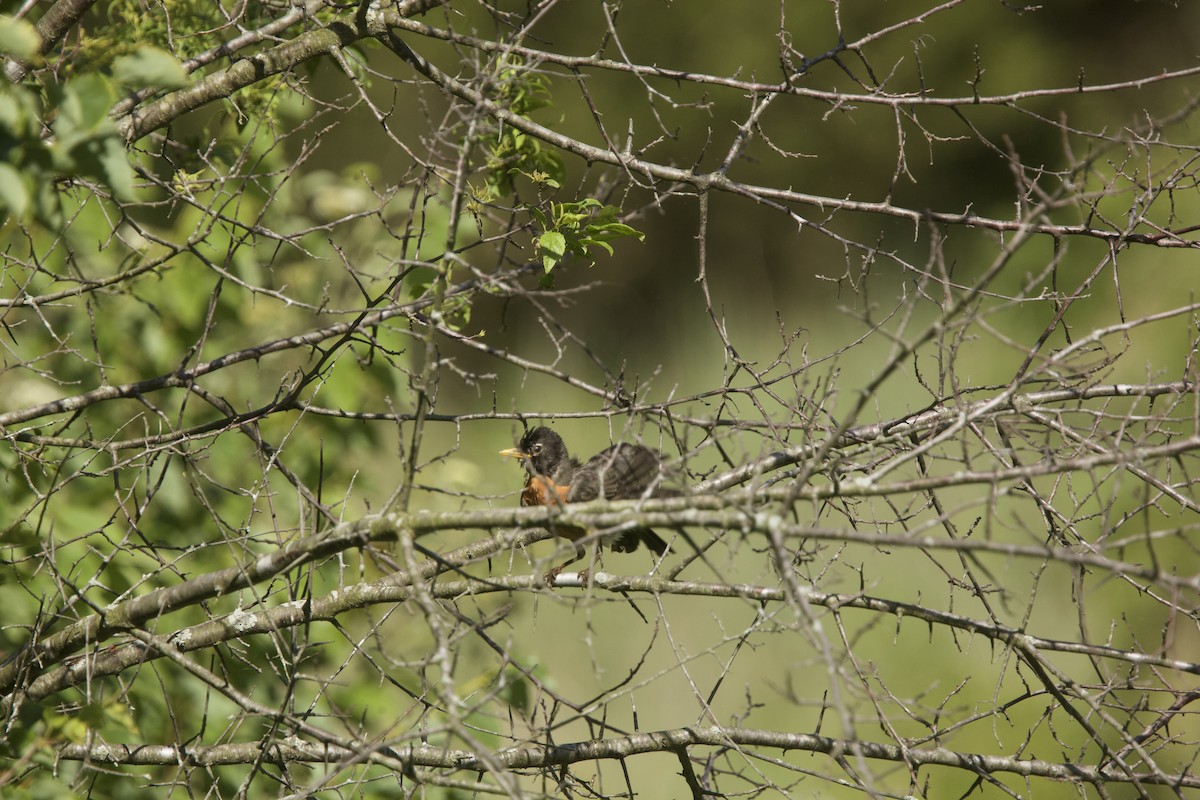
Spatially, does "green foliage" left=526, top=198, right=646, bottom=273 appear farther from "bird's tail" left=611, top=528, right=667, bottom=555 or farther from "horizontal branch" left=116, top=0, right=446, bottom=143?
"bird's tail" left=611, top=528, right=667, bottom=555

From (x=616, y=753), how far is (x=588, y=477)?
117 centimetres

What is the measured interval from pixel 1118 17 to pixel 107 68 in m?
8.13

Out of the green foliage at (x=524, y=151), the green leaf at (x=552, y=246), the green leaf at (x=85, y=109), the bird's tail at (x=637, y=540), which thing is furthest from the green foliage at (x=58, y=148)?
the bird's tail at (x=637, y=540)

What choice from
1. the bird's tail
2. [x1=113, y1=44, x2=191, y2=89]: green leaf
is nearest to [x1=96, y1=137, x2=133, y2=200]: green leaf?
[x1=113, y1=44, x2=191, y2=89]: green leaf

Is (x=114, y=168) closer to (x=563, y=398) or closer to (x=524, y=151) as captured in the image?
(x=524, y=151)

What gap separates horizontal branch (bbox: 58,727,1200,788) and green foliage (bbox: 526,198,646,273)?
49.2 inches

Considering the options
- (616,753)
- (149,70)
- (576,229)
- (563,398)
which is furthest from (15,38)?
(563,398)

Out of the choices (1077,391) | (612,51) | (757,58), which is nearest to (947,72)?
(757,58)

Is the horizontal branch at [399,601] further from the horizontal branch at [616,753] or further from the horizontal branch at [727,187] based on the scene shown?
the horizontal branch at [727,187]

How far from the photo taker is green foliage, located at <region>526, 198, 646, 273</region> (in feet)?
9.01

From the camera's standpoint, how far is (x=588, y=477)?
3.87 metres

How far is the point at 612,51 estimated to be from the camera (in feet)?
29.0

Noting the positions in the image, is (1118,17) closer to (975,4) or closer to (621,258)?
(975,4)

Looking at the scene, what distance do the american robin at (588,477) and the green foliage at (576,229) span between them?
0.54 meters
